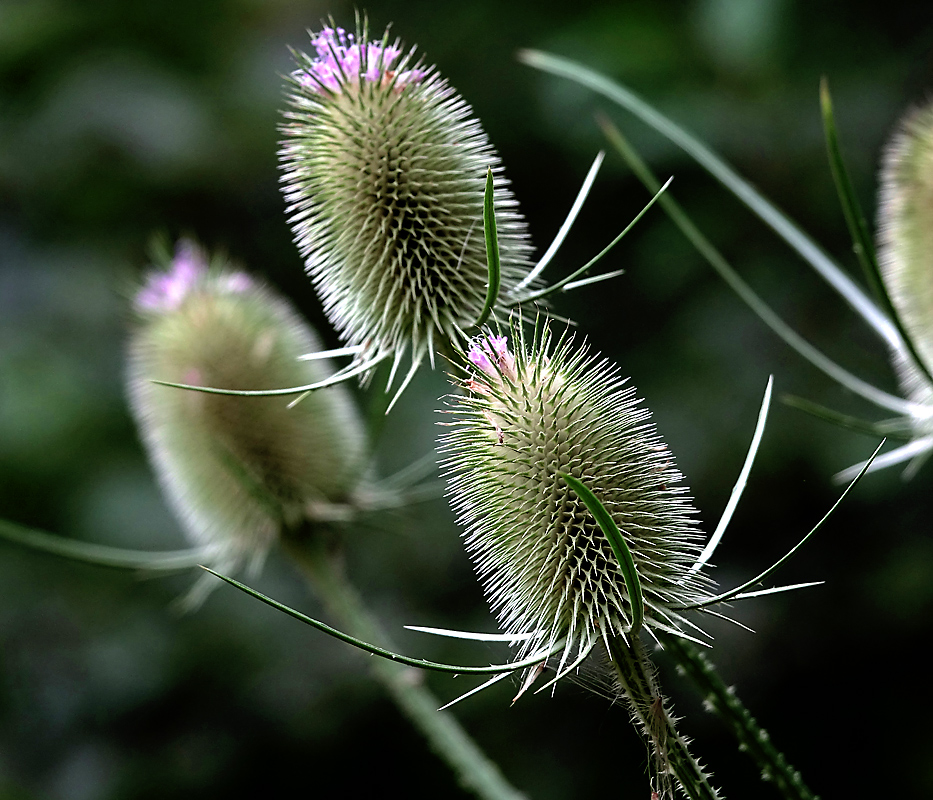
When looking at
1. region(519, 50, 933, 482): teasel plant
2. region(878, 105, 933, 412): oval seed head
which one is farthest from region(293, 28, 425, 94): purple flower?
region(878, 105, 933, 412): oval seed head

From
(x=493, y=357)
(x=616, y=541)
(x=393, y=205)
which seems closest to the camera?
(x=616, y=541)

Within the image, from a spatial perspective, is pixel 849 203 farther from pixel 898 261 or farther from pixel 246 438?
pixel 246 438

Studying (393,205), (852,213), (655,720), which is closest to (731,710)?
(655,720)

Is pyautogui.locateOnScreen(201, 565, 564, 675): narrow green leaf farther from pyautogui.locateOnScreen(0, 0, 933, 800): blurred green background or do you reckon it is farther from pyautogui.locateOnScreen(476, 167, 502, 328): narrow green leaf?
pyautogui.locateOnScreen(0, 0, 933, 800): blurred green background

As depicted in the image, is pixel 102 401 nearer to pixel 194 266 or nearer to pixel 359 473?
pixel 194 266

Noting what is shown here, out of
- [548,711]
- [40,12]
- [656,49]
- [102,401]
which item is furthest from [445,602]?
[40,12]

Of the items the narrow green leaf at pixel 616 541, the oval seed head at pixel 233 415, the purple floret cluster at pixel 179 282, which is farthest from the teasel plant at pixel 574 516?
the purple floret cluster at pixel 179 282

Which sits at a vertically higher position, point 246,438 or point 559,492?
point 559,492
